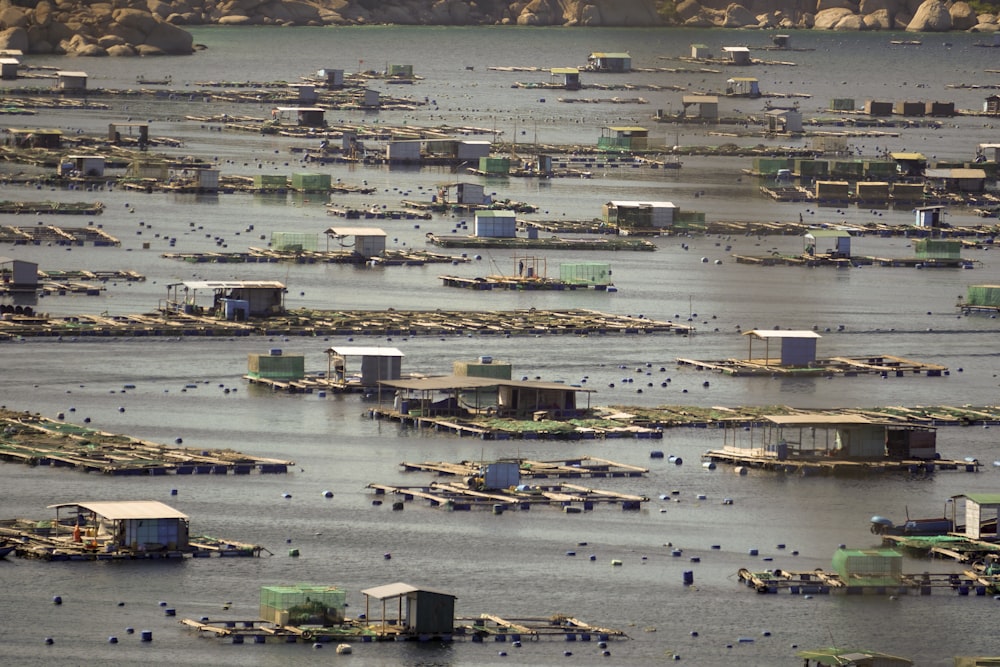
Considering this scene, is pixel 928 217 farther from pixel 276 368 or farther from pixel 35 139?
pixel 276 368

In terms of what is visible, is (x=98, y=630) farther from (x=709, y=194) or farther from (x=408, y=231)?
(x=709, y=194)

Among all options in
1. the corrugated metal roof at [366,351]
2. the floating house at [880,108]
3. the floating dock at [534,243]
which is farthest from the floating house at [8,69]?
the corrugated metal roof at [366,351]

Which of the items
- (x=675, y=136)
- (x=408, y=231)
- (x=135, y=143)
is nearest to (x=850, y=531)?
(x=408, y=231)

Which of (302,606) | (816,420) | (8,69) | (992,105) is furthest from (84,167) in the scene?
(992,105)

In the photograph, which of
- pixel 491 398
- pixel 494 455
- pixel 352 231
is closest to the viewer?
pixel 494 455

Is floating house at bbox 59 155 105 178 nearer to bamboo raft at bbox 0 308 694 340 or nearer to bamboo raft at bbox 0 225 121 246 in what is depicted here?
bamboo raft at bbox 0 225 121 246

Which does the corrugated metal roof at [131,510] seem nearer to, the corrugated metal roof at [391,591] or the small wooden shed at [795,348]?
the corrugated metal roof at [391,591]
